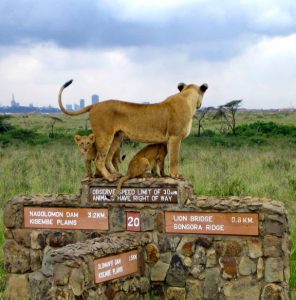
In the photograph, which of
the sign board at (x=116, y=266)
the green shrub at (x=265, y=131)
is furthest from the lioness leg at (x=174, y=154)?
the green shrub at (x=265, y=131)

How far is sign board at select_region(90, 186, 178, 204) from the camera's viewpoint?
828 cm

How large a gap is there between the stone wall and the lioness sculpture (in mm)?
493

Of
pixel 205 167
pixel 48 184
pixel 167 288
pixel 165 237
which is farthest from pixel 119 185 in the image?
pixel 205 167

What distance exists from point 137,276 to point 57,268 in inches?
57.4

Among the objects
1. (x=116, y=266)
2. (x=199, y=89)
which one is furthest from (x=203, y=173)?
(x=116, y=266)

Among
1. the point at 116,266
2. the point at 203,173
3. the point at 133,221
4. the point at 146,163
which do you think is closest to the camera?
the point at 116,266

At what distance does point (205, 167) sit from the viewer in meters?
19.6

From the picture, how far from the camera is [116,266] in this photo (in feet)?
25.0

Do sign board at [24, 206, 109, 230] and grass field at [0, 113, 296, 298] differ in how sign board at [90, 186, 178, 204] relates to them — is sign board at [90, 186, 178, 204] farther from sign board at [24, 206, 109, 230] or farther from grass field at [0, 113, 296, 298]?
grass field at [0, 113, 296, 298]

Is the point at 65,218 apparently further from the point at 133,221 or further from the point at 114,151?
the point at 114,151

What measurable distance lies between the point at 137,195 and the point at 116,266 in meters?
1.08

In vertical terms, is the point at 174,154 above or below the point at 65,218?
above

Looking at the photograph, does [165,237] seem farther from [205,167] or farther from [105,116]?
[205,167]

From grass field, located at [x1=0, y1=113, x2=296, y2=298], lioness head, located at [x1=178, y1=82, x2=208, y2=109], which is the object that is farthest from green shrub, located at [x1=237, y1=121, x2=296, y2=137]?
lioness head, located at [x1=178, y1=82, x2=208, y2=109]
